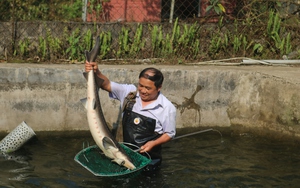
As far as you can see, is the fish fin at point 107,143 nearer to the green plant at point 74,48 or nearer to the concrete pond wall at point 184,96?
the concrete pond wall at point 184,96

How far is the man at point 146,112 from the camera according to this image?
6.51 m

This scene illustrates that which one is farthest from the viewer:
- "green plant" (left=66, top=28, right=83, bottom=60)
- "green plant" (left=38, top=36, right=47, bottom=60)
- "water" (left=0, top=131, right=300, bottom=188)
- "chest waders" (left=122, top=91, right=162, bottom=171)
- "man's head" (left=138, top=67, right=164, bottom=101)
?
"green plant" (left=66, top=28, right=83, bottom=60)

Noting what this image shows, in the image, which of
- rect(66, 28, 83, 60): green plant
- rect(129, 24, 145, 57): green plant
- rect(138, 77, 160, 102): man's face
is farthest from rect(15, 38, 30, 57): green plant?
rect(138, 77, 160, 102): man's face

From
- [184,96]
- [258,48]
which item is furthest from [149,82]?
[258,48]

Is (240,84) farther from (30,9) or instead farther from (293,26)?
(30,9)

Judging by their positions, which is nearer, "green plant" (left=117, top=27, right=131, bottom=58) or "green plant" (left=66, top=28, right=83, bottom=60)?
"green plant" (left=66, top=28, right=83, bottom=60)

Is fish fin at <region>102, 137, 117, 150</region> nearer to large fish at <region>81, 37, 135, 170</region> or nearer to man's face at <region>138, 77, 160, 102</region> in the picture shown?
large fish at <region>81, 37, 135, 170</region>

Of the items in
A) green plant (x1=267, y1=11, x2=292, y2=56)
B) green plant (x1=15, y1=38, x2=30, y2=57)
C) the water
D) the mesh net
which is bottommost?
the water

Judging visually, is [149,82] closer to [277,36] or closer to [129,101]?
[129,101]

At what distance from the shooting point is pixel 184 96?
30.7ft

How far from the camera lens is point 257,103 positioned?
368 inches

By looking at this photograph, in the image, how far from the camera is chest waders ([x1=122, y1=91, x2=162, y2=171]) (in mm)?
6688

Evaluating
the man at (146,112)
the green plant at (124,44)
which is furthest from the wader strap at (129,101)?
the green plant at (124,44)

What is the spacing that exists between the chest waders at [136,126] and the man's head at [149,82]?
0.25 meters
